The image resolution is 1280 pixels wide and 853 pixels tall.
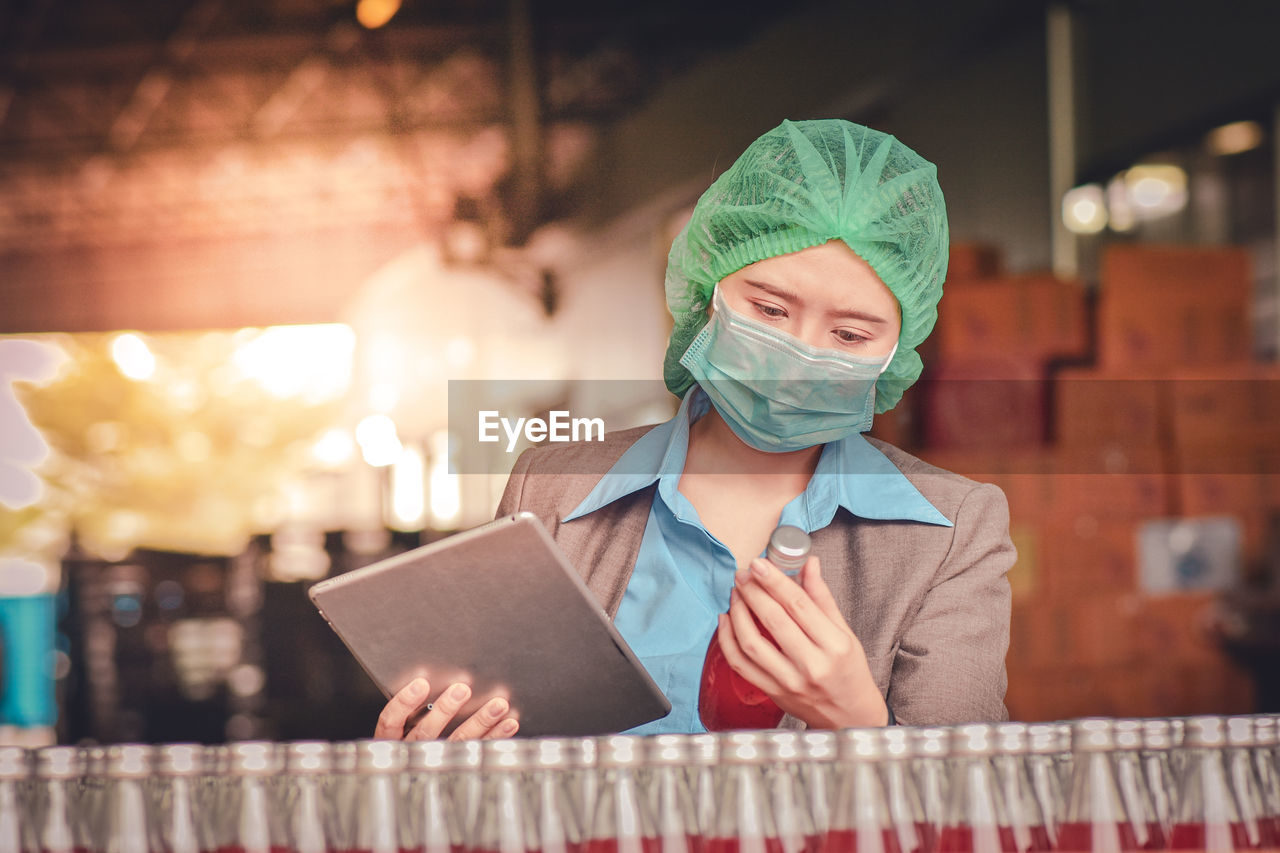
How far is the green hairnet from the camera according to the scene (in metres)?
1.13

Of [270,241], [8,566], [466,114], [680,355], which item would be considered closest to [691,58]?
[466,114]

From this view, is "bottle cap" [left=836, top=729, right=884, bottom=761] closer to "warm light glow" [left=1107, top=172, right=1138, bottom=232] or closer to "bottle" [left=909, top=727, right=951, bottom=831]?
"bottle" [left=909, top=727, right=951, bottom=831]

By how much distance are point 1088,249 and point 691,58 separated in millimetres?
3330

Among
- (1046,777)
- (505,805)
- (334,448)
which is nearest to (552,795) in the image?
(505,805)

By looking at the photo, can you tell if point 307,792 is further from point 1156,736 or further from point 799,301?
point 799,301

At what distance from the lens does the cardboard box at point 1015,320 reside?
3498 mm

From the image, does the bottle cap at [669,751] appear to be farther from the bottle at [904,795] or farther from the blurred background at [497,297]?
the blurred background at [497,297]

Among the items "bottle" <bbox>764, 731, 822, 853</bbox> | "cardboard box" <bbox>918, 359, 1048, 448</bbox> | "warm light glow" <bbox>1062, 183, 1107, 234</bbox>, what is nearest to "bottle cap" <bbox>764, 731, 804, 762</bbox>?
"bottle" <bbox>764, 731, 822, 853</bbox>

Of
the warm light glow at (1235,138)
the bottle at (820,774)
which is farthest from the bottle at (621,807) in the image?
the warm light glow at (1235,138)

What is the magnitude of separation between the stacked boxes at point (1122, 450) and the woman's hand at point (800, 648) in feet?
9.07

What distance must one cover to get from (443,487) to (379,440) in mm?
426

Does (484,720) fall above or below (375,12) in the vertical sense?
below

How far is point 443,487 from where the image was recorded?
1.47 meters

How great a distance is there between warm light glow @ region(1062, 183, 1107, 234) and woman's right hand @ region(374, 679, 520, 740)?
13.7 ft
